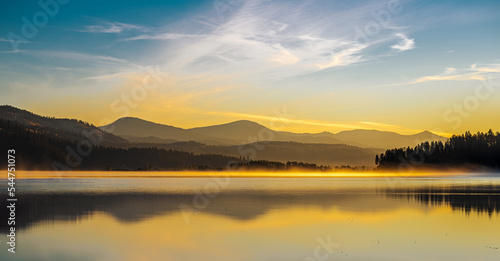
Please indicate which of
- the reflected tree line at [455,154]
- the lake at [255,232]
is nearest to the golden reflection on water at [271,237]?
the lake at [255,232]

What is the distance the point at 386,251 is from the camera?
1819 cm

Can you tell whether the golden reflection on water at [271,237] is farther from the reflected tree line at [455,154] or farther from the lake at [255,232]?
the reflected tree line at [455,154]

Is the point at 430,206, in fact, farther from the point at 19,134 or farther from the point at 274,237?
the point at 19,134

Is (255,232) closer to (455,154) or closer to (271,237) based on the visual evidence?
(271,237)

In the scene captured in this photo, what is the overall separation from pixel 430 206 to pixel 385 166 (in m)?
168

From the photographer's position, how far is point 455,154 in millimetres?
180875

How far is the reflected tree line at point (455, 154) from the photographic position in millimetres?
174125

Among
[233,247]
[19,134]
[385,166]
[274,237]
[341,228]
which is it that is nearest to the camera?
[233,247]

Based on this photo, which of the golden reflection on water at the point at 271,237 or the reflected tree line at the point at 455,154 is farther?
the reflected tree line at the point at 455,154

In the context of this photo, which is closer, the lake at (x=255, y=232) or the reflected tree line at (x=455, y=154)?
the lake at (x=255, y=232)

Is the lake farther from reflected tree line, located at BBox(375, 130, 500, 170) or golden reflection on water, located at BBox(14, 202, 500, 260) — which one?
reflected tree line, located at BBox(375, 130, 500, 170)

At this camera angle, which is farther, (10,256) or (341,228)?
(341,228)

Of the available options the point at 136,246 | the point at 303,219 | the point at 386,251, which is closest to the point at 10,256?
the point at 136,246

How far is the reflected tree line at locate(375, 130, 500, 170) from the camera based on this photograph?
→ 571 feet
